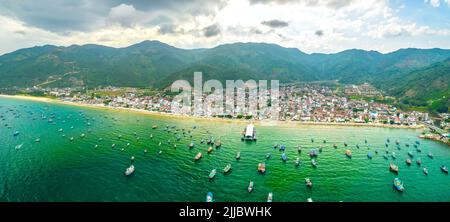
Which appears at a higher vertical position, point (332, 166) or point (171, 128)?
point (171, 128)

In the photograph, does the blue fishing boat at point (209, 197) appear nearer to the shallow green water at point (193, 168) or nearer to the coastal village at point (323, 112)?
the shallow green water at point (193, 168)

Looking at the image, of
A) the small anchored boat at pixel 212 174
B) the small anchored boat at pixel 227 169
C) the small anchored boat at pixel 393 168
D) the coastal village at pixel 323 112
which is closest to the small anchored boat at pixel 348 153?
the small anchored boat at pixel 393 168

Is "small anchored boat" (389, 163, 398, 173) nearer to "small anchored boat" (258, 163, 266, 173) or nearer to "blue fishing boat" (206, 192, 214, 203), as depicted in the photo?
"small anchored boat" (258, 163, 266, 173)

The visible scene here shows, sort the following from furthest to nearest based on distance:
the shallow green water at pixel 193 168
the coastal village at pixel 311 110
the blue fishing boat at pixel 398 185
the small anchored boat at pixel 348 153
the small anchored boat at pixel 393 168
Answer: the coastal village at pixel 311 110, the small anchored boat at pixel 348 153, the small anchored boat at pixel 393 168, the blue fishing boat at pixel 398 185, the shallow green water at pixel 193 168

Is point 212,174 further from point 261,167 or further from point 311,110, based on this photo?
point 311,110

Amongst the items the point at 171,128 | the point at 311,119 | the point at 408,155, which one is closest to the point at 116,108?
the point at 171,128

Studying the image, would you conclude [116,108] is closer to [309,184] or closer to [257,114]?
[257,114]

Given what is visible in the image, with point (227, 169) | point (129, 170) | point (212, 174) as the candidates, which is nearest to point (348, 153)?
point (227, 169)
